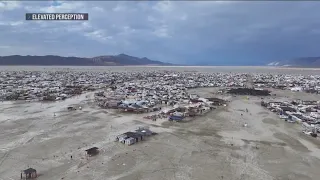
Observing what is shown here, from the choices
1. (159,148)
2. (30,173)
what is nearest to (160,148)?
(159,148)

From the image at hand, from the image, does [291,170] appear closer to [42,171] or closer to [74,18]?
[42,171]

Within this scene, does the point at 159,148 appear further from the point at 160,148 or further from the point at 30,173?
the point at 30,173

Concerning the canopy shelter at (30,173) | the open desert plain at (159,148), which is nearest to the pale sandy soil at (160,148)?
the open desert plain at (159,148)

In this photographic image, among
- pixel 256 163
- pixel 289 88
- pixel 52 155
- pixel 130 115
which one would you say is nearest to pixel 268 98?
pixel 289 88

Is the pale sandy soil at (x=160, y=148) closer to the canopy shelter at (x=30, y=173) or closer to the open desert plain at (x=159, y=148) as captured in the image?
the open desert plain at (x=159, y=148)

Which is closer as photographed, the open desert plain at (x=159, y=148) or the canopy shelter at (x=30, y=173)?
the canopy shelter at (x=30, y=173)

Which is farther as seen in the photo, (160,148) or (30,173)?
(160,148)

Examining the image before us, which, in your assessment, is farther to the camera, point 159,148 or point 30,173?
point 159,148

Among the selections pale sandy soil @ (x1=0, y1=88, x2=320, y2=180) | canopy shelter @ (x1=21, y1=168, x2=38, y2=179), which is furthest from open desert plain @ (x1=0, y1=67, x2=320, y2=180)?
canopy shelter @ (x1=21, y1=168, x2=38, y2=179)

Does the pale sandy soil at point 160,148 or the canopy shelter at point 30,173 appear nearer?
the canopy shelter at point 30,173
